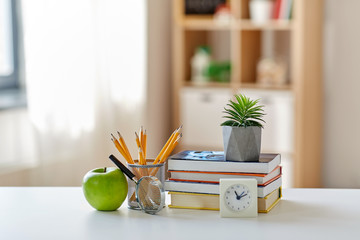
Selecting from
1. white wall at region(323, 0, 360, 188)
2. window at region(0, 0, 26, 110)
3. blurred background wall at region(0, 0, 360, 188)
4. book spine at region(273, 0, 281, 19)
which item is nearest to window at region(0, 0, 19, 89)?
window at region(0, 0, 26, 110)

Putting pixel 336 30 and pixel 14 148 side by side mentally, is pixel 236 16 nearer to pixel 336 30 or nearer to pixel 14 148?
pixel 336 30

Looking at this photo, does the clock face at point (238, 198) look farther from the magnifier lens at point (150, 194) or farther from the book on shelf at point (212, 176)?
the magnifier lens at point (150, 194)

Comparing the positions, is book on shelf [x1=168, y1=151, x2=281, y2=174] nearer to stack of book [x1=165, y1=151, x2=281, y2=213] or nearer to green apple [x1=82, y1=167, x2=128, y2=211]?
stack of book [x1=165, y1=151, x2=281, y2=213]

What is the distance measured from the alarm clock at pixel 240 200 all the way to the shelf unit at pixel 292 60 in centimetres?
268

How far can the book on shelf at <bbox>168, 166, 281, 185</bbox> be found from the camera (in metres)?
1.55

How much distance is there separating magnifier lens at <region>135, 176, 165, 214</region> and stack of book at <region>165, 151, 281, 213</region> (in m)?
0.05

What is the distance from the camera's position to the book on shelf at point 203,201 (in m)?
1.55

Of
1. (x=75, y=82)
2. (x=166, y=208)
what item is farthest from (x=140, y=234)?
(x=75, y=82)

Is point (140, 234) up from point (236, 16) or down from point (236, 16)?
down

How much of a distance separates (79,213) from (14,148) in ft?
6.24

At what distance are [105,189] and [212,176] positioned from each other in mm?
260

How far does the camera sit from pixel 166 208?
1610 millimetres

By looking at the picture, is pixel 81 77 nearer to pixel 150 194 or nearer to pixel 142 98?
pixel 142 98

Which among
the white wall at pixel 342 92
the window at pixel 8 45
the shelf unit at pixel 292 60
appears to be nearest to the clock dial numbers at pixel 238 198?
the window at pixel 8 45
